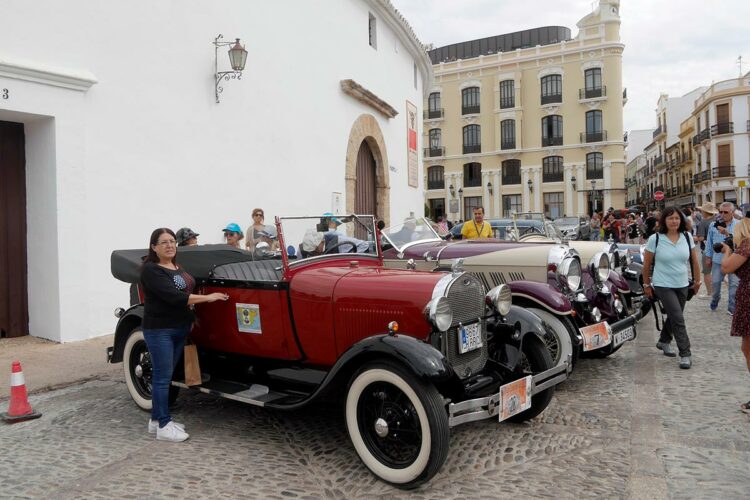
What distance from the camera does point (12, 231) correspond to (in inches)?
266

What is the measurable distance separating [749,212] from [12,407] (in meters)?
5.46

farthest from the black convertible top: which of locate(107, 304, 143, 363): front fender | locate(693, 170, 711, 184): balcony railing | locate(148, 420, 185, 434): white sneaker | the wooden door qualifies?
locate(693, 170, 711, 184): balcony railing

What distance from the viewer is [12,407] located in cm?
420

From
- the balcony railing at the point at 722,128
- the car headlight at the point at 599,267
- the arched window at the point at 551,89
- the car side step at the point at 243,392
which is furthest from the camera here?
the arched window at the point at 551,89

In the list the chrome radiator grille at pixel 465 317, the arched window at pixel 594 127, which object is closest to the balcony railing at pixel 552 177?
the arched window at pixel 594 127

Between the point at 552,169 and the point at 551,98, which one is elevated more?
the point at 551,98

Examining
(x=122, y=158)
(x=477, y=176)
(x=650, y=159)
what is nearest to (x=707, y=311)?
(x=122, y=158)

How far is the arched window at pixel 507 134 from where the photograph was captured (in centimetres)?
→ 4109

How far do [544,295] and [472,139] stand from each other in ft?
128

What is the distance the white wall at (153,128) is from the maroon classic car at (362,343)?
2.49 metres

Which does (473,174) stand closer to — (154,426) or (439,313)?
(154,426)

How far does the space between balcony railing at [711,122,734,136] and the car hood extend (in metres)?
39.6

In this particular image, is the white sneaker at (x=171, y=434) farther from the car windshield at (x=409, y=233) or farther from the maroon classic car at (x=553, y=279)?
the car windshield at (x=409, y=233)

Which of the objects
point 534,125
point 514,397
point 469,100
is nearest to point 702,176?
point 534,125
